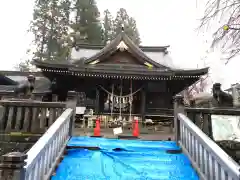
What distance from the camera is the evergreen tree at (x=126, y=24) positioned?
132 feet

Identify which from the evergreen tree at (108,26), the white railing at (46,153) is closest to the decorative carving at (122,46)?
the white railing at (46,153)

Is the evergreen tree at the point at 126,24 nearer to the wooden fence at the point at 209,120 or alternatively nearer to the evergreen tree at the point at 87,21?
the evergreen tree at the point at 87,21

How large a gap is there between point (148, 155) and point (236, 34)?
310 cm

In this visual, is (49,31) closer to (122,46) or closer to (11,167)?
(122,46)

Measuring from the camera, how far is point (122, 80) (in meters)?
15.0

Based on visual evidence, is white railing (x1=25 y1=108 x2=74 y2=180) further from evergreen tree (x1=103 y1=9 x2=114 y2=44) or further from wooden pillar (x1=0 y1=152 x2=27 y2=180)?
evergreen tree (x1=103 y1=9 x2=114 y2=44)

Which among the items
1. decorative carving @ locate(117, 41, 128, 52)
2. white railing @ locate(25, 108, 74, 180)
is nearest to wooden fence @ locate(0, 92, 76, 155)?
white railing @ locate(25, 108, 74, 180)

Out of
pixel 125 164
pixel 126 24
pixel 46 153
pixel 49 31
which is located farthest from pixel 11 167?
pixel 126 24

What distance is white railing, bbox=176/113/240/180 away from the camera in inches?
128

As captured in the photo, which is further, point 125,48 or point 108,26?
point 108,26

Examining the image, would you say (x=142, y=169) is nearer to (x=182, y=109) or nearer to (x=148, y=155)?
(x=148, y=155)

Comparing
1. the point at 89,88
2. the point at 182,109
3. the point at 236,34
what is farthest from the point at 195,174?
the point at 89,88

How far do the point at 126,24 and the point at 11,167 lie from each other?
1615 inches

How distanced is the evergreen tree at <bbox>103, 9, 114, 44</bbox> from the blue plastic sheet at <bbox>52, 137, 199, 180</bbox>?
36.0 m
